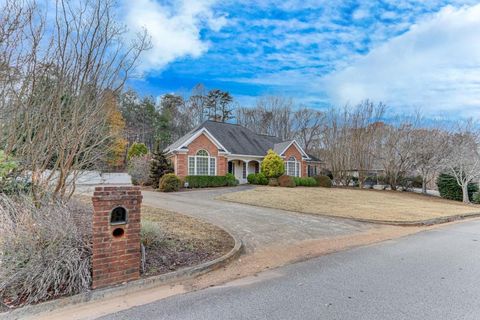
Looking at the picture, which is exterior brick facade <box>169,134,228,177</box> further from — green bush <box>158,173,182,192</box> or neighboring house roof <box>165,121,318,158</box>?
green bush <box>158,173,182,192</box>

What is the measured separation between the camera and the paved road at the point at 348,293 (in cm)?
337

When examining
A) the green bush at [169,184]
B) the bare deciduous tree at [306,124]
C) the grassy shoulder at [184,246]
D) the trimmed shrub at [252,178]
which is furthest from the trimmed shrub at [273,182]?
the bare deciduous tree at [306,124]

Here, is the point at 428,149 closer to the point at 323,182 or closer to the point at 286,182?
the point at 323,182

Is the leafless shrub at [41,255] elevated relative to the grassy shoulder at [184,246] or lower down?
elevated

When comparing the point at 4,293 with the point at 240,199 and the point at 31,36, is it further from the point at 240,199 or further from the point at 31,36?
the point at 240,199

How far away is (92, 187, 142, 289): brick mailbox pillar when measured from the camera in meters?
3.92

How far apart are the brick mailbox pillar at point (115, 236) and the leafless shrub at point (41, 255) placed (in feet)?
0.87

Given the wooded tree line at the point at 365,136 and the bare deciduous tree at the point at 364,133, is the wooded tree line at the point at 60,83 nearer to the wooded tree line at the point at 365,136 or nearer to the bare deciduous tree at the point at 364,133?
the wooded tree line at the point at 365,136

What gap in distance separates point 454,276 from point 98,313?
568 cm

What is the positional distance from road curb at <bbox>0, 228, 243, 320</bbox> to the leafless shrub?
14 centimetres

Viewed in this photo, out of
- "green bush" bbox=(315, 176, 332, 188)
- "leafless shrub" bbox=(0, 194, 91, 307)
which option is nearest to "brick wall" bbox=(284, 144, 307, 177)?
"green bush" bbox=(315, 176, 332, 188)

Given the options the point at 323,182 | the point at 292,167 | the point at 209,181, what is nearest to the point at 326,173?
the point at 323,182

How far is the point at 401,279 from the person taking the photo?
4.53m

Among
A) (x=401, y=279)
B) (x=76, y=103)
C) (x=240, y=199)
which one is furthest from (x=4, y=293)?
(x=240, y=199)
